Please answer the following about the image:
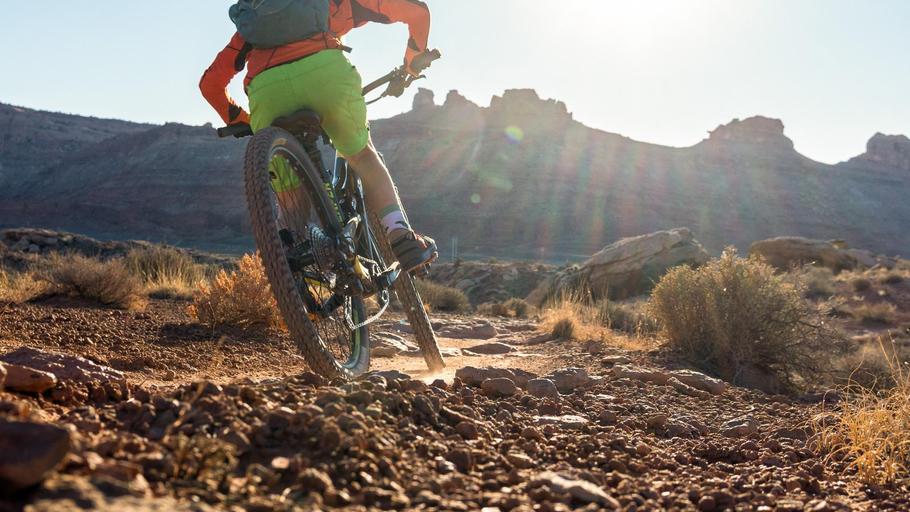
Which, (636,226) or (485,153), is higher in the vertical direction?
(485,153)

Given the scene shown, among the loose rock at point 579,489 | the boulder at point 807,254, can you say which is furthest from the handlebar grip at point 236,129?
the boulder at point 807,254

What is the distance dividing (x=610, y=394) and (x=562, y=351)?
3.00 m

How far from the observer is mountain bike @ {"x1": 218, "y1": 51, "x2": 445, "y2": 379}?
2.96 meters

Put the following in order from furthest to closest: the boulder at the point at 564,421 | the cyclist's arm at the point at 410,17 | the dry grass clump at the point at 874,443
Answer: the cyclist's arm at the point at 410,17
the boulder at the point at 564,421
the dry grass clump at the point at 874,443

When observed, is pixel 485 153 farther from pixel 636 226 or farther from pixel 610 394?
pixel 610 394

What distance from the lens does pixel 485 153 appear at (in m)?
65.6

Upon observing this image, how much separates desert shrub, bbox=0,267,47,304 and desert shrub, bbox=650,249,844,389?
6190mm

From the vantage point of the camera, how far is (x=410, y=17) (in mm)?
4008

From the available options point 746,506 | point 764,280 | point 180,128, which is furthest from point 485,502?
point 180,128

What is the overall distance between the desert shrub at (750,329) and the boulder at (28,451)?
243 inches

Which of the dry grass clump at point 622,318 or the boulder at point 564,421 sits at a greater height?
the boulder at point 564,421

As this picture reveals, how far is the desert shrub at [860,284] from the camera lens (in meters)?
21.9

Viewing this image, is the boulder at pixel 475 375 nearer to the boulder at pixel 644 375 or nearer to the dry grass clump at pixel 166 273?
the boulder at pixel 644 375

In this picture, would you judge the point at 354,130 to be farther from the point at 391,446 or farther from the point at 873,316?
the point at 873,316
